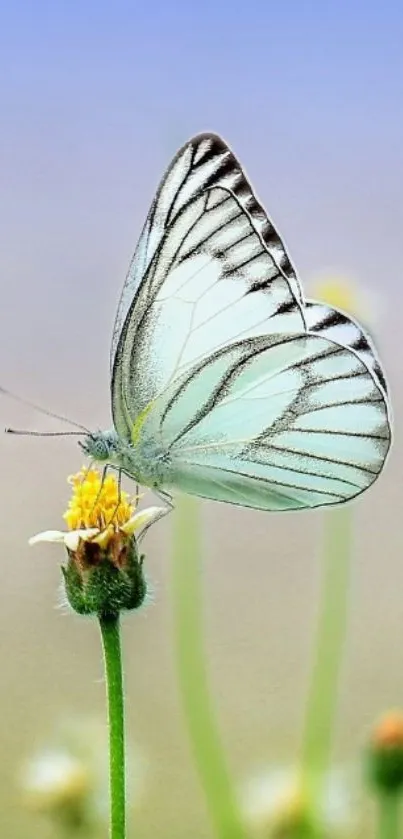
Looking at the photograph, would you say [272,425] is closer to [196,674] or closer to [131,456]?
[131,456]

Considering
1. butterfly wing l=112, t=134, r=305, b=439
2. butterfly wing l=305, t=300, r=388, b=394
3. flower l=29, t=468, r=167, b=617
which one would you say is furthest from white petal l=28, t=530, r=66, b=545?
butterfly wing l=305, t=300, r=388, b=394

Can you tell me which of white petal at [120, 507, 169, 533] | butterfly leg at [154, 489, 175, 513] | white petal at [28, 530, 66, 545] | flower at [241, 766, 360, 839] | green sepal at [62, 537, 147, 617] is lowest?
flower at [241, 766, 360, 839]

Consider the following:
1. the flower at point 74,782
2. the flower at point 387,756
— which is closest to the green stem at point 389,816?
the flower at point 387,756

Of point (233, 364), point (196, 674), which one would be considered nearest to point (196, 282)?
point (233, 364)

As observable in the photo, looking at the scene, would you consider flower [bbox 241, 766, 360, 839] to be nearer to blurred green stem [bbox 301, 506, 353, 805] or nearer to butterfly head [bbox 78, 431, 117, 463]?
blurred green stem [bbox 301, 506, 353, 805]

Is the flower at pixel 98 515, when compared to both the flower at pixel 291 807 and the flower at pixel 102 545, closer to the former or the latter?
the flower at pixel 102 545

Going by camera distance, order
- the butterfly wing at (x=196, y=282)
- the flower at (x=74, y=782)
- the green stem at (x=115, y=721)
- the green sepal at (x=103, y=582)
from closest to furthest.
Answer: the green stem at (x=115, y=721) → the green sepal at (x=103, y=582) → the butterfly wing at (x=196, y=282) → the flower at (x=74, y=782)

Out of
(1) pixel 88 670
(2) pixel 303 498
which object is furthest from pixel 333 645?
(1) pixel 88 670
